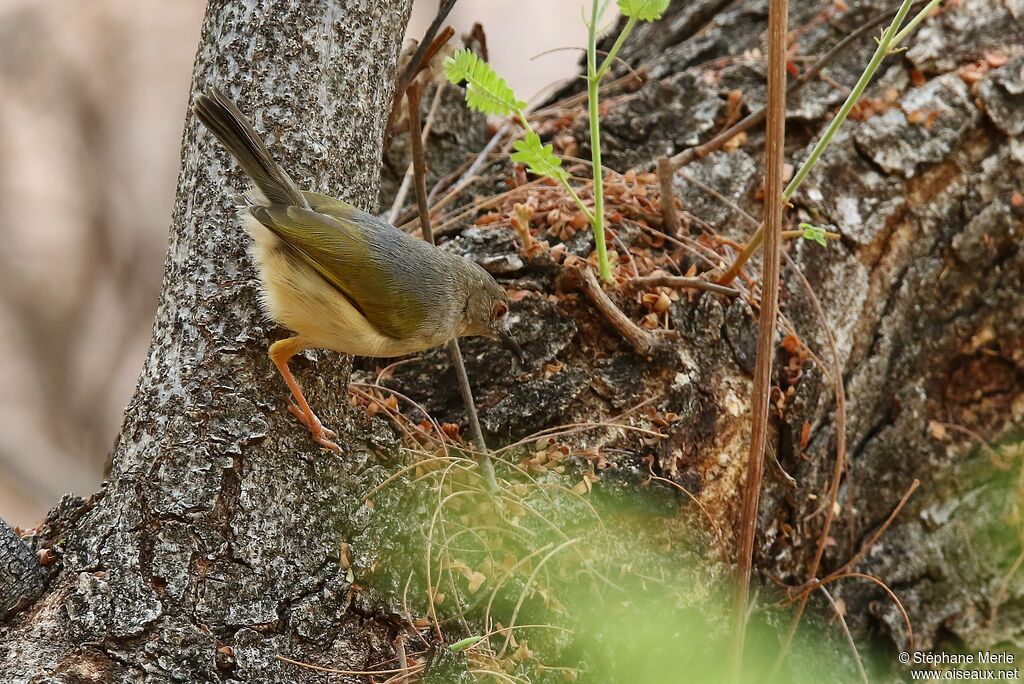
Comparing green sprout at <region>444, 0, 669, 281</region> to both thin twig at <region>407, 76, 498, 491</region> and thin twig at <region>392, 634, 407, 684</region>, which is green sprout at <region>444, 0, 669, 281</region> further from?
thin twig at <region>392, 634, 407, 684</region>

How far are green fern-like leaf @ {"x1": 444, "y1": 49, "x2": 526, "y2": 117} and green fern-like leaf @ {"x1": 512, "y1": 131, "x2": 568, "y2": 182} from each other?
0.14 meters

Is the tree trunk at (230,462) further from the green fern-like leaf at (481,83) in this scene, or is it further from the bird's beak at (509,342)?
the bird's beak at (509,342)

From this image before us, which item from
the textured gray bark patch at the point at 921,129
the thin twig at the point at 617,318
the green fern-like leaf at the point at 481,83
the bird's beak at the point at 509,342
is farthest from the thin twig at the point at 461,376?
the textured gray bark patch at the point at 921,129

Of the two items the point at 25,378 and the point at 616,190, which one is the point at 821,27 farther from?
the point at 25,378

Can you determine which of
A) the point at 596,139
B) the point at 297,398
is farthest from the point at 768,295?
the point at 297,398

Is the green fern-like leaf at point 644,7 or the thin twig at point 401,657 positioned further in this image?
the green fern-like leaf at point 644,7

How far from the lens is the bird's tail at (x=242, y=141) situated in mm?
2391

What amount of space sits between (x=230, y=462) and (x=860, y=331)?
7.81ft

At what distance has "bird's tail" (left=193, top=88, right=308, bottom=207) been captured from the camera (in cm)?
239

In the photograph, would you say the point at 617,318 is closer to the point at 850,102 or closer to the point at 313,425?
the point at 850,102

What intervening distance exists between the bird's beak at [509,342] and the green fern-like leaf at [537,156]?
0.53m

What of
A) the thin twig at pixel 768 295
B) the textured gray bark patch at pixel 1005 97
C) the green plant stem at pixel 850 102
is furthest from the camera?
the textured gray bark patch at pixel 1005 97

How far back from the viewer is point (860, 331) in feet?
11.2

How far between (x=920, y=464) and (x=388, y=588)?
216 cm
